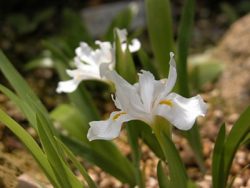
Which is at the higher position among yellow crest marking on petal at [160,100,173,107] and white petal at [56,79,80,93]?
white petal at [56,79,80,93]

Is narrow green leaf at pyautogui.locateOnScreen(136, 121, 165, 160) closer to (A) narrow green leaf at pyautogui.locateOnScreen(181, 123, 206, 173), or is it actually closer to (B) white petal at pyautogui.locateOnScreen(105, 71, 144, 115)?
(A) narrow green leaf at pyautogui.locateOnScreen(181, 123, 206, 173)

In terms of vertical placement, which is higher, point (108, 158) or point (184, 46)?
point (184, 46)

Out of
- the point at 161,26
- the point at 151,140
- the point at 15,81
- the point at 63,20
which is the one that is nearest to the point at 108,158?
the point at 151,140

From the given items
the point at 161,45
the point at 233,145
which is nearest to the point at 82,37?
the point at 161,45

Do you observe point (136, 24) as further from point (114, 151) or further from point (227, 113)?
point (114, 151)

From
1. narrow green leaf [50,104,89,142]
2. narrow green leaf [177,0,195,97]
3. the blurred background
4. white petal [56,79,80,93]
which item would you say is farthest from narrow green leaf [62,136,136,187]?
the blurred background

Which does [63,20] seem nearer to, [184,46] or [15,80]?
[184,46]

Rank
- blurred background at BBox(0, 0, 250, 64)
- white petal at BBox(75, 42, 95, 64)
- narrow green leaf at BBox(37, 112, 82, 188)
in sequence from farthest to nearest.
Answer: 1. blurred background at BBox(0, 0, 250, 64)
2. white petal at BBox(75, 42, 95, 64)
3. narrow green leaf at BBox(37, 112, 82, 188)
